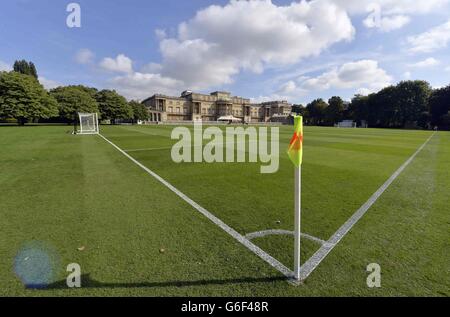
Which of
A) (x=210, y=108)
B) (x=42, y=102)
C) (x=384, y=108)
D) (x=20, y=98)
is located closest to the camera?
(x=20, y=98)

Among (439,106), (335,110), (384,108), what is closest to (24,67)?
(335,110)

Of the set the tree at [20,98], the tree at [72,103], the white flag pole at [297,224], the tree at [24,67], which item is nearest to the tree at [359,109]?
the tree at [72,103]

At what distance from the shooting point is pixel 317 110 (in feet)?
378

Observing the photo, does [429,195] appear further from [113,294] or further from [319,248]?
[113,294]

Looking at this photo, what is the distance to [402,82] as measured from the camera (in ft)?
266

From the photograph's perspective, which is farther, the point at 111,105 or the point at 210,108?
the point at 210,108

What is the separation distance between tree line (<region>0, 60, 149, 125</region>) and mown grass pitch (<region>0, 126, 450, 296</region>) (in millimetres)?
34623

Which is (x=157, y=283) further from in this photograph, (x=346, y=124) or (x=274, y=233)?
(x=346, y=124)

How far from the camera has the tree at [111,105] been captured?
70.9 m

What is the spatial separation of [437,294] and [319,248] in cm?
133

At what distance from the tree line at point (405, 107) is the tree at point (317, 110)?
55.2 ft

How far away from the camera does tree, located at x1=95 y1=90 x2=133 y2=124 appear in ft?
233

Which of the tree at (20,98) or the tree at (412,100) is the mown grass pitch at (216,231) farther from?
the tree at (412,100)

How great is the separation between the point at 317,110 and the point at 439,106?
158ft
